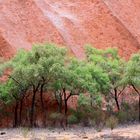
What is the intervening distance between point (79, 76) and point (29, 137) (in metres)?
9.49

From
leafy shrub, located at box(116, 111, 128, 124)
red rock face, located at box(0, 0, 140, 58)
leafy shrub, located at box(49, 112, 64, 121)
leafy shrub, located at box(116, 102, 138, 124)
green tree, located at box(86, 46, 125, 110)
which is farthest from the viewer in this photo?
red rock face, located at box(0, 0, 140, 58)

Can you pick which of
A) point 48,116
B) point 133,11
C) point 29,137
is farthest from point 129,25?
point 29,137

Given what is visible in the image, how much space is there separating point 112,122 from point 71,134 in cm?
473

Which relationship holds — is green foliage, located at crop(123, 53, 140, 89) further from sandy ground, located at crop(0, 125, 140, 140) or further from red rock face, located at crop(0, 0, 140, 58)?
red rock face, located at crop(0, 0, 140, 58)

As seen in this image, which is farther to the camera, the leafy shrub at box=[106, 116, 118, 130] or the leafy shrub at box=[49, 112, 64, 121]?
the leafy shrub at box=[49, 112, 64, 121]

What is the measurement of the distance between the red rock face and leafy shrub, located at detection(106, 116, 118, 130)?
1135 centimetres

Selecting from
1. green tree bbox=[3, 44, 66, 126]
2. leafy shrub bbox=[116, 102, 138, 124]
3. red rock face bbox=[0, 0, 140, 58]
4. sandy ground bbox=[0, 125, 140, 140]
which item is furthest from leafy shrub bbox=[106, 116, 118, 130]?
red rock face bbox=[0, 0, 140, 58]

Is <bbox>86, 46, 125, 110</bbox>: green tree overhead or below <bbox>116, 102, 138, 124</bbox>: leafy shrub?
overhead

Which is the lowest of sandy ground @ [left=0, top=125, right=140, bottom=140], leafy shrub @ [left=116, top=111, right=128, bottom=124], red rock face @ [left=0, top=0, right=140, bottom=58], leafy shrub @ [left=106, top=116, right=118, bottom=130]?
sandy ground @ [left=0, top=125, right=140, bottom=140]

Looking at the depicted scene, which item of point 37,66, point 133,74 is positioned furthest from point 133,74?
point 37,66

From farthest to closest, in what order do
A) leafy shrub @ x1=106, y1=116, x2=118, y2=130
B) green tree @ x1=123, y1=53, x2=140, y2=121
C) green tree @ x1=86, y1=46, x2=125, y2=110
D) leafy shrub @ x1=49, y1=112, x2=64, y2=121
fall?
green tree @ x1=86, y1=46, x2=125, y2=110 → green tree @ x1=123, y1=53, x2=140, y2=121 → leafy shrub @ x1=49, y1=112, x2=64, y2=121 → leafy shrub @ x1=106, y1=116, x2=118, y2=130

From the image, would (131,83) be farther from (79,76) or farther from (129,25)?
(129,25)

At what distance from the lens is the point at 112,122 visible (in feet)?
125

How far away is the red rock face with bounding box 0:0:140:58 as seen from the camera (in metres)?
49.5
